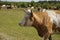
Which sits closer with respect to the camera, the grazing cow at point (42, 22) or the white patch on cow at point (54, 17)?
the grazing cow at point (42, 22)

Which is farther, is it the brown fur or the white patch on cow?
the white patch on cow

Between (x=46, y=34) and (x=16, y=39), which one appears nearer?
(x=46, y=34)

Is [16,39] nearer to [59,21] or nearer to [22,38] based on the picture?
[22,38]

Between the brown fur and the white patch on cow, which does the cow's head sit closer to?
the brown fur

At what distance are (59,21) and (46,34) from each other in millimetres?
625

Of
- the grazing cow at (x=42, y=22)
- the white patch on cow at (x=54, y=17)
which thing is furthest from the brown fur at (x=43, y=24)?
the white patch on cow at (x=54, y=17)

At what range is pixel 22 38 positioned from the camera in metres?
12.1

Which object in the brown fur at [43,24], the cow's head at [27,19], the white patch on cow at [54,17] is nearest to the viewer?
the cow's head at [27,19]

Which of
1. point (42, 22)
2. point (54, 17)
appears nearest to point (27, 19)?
point (42, 22)

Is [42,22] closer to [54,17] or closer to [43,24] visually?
[43,24]

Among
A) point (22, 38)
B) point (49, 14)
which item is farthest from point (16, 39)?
point (49, 14)

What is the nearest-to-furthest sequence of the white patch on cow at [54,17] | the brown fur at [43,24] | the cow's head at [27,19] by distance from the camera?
the cow's head at [27,19] → the brown fur at [43,24] → the white patch on cow at [54,17]

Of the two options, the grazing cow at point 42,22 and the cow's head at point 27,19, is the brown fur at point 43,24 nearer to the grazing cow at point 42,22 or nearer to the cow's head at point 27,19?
the grazing cow at point 42,22

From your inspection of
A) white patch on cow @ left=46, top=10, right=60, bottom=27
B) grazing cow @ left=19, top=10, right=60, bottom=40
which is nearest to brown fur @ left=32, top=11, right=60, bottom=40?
grazing cow @ left=19, top=10, right=60, bottom=40
